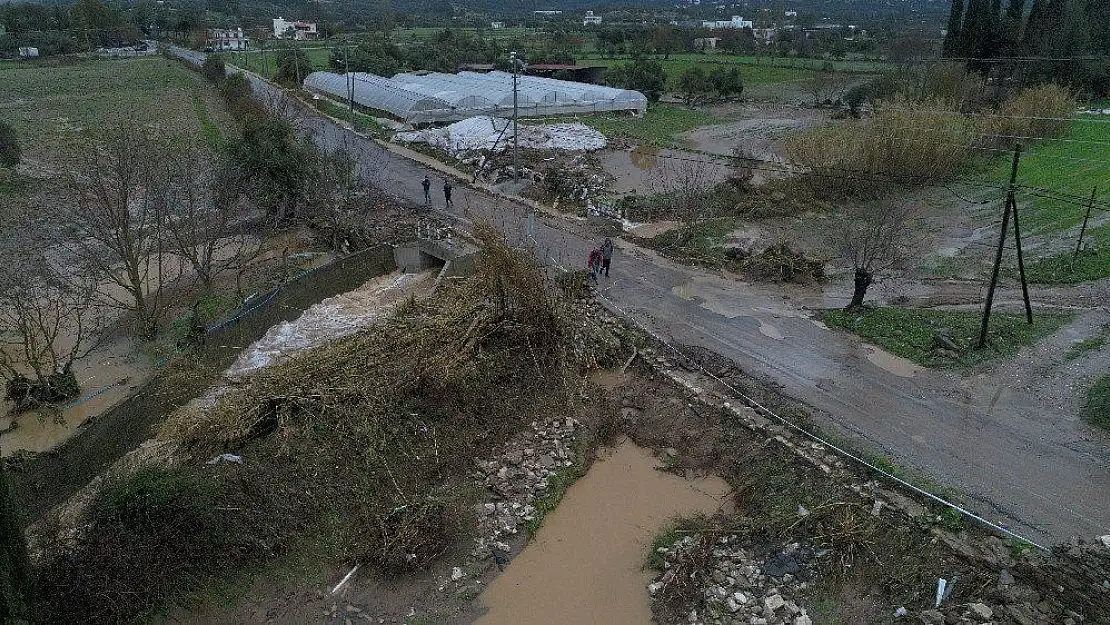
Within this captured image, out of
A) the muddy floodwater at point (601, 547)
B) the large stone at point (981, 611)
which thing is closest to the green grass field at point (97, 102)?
the muddy floodwater at point (601, 547)

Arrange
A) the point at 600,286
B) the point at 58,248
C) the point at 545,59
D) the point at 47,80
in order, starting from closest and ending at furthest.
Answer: the point at 600,286, the point at 58,248, the point at 47,80, the point at 545,59

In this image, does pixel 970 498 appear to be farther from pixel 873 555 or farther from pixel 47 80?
pixel 47 80

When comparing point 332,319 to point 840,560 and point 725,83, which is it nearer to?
point 840,560

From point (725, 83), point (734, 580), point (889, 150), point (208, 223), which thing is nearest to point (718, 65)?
point (725, 83)

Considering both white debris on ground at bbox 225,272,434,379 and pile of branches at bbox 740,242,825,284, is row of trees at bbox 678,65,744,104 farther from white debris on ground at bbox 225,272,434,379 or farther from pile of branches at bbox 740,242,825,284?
white debris on ground at bbox 225,272,434,379

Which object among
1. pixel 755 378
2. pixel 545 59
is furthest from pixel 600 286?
pixel 545 59

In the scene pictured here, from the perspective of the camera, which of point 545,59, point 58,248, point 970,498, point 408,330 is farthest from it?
point 545,59
